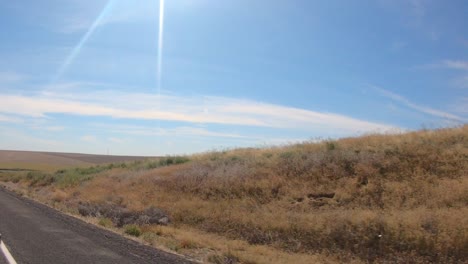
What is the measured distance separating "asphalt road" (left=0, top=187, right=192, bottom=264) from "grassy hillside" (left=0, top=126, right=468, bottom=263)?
1353mm

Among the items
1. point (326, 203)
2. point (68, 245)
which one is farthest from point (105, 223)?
point (326, 203)

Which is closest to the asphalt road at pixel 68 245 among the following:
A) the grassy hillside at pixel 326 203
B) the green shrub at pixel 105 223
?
the green shrub at pixel 105 223

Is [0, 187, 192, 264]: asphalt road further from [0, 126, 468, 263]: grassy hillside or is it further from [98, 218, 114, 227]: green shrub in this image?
[0, 126, 468, 263]: grassy hillside

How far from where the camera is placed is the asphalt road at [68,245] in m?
10.2

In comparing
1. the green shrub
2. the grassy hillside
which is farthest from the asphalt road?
the grassy hillside

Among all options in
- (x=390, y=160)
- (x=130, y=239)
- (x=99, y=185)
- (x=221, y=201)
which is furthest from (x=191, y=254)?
A: (x=99, y=185)

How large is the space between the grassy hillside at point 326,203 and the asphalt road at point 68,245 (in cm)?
135

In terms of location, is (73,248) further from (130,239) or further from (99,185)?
(99,185)

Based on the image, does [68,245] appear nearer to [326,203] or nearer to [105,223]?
[105,223]

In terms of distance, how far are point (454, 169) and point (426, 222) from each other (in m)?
5.30

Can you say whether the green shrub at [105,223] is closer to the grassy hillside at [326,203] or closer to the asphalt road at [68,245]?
the grassy hillside at [326,203]

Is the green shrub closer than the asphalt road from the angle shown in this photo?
No

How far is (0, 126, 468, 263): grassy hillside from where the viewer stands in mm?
11711

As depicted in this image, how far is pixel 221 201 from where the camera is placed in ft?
66.9
